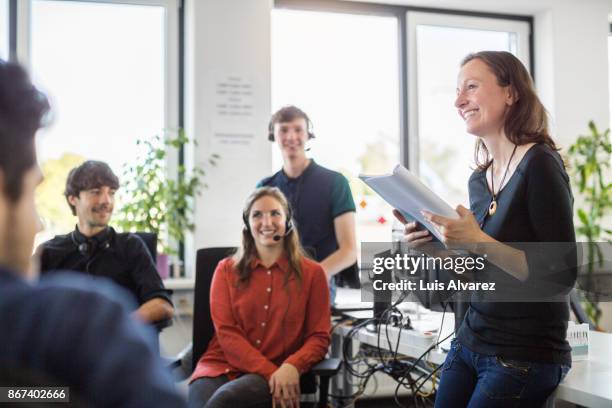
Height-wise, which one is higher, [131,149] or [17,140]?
[131,149]

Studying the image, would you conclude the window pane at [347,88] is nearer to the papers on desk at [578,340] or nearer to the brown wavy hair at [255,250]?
the brown wavy hair at [255,250]

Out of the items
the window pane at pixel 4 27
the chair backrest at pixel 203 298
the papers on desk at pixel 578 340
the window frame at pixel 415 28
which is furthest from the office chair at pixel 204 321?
the window frame at pixel 415 28

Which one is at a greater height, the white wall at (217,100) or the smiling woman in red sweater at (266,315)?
the white wall at (217,100)

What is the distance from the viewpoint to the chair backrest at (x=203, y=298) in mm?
2662

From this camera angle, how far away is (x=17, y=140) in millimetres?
575

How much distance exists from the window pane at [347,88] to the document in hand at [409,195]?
2.71 m

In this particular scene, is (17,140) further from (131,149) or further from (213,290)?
(131,149)

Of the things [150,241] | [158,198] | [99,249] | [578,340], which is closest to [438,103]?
[158,198]

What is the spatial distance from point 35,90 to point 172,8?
379cm

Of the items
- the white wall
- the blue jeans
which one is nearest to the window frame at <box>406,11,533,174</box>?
the white wall

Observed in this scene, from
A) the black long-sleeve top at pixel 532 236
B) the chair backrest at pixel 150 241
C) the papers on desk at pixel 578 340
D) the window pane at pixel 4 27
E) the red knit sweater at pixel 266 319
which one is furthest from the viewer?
the window pane at pixel 4 27

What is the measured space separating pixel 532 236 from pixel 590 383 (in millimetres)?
511

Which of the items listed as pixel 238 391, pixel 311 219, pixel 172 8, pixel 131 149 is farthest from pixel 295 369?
pixel 172 8

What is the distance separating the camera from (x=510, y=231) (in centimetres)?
135
